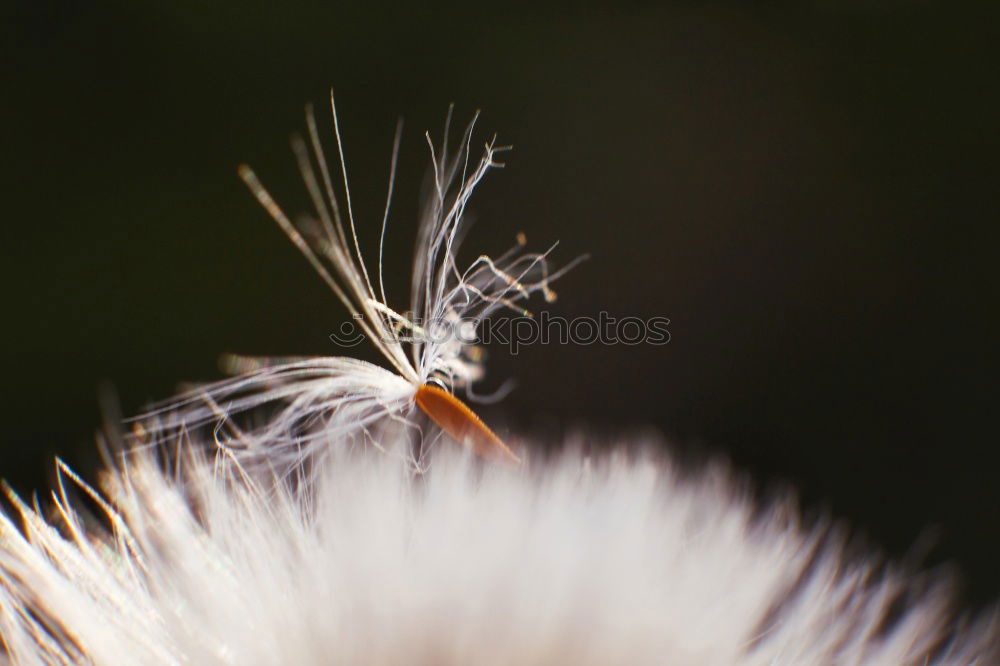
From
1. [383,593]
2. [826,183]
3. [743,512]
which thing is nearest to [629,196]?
[826,183]

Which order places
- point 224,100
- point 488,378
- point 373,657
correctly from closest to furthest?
point 373,657
point 488,378
point 224,100

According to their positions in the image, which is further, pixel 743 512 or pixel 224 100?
pixel 224 100

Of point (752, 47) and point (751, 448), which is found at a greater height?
point (752, 47)

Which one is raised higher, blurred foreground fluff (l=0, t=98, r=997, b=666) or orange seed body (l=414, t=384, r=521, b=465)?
orange seed body (l=414, t=384, r=521, b=465)

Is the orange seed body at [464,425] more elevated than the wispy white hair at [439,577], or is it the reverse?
the orange seed body at [464,425]

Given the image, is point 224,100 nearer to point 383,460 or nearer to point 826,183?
point 826,183

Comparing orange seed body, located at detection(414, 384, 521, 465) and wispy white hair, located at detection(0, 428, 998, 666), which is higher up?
orange seed body, located at detection(414, 384, 521, 465)

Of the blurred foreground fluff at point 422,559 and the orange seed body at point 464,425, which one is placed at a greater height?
the orange seed body at point 464,425

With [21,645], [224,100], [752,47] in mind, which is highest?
[752,47]
